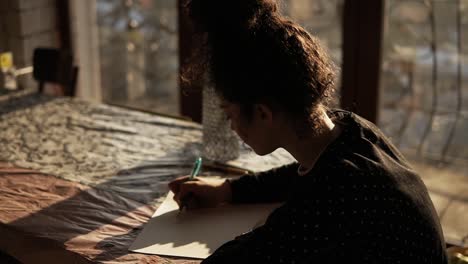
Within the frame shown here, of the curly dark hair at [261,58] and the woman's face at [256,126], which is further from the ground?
the curly dark hair at [261,58]

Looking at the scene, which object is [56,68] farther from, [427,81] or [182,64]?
[427,81]

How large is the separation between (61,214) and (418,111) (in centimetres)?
172

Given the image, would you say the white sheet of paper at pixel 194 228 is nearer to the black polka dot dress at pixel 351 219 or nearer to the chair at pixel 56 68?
the black polka dot dress at pixel 351 219

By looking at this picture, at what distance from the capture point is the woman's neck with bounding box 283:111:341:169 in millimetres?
1028

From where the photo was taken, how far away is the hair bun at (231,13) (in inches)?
38.5

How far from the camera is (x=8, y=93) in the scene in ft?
7.37

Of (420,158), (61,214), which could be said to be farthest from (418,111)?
(61,214)

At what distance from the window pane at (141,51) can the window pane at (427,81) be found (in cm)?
108

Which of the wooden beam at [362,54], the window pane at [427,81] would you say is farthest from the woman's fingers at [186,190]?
the window pane at [427,81]

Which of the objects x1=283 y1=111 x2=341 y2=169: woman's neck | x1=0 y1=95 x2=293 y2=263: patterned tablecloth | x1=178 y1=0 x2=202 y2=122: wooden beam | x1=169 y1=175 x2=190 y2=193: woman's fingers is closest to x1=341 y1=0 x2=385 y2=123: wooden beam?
x1=178 y1=0 x2=202 y2=122: wooden beam

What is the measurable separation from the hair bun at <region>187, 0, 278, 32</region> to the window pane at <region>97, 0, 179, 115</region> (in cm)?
203

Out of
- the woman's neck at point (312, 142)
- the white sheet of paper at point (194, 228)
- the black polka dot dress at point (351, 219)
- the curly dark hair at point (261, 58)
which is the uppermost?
the curly dark hair at point (261, 58)

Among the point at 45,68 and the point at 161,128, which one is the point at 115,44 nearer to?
the point at 45,68

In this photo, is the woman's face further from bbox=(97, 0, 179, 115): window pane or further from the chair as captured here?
bbox=(97, 0, 179, 115): window pane
